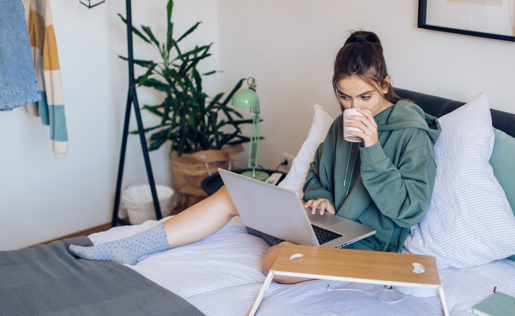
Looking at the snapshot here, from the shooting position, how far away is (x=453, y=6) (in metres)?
1.73

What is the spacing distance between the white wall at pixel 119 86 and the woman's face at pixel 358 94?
0.55 m

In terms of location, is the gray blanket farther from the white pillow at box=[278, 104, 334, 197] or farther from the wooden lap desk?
the white pillow at box=[278, 104, 334, 197]

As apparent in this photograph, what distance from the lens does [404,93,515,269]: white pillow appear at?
54.2 inches

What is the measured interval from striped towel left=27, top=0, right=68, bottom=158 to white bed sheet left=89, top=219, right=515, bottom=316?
0.90 metres

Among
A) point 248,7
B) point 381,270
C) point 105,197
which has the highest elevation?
point 248,7

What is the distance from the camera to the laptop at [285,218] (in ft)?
4.22

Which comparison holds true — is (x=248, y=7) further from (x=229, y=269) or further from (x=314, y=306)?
(x=314, y=306)

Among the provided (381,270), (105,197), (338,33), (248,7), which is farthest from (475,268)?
(105,197)

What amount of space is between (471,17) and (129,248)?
4.42 ft

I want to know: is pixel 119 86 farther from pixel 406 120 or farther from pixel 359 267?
pixel 359 267

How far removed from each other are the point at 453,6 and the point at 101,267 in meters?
1.43

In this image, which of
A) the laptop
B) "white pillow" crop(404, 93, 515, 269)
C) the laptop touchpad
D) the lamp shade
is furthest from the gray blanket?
the lamp shade

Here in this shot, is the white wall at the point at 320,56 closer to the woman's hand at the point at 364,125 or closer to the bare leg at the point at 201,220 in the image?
the woman's hand at the point at 364,125

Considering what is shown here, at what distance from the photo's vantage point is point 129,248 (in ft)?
5.13
